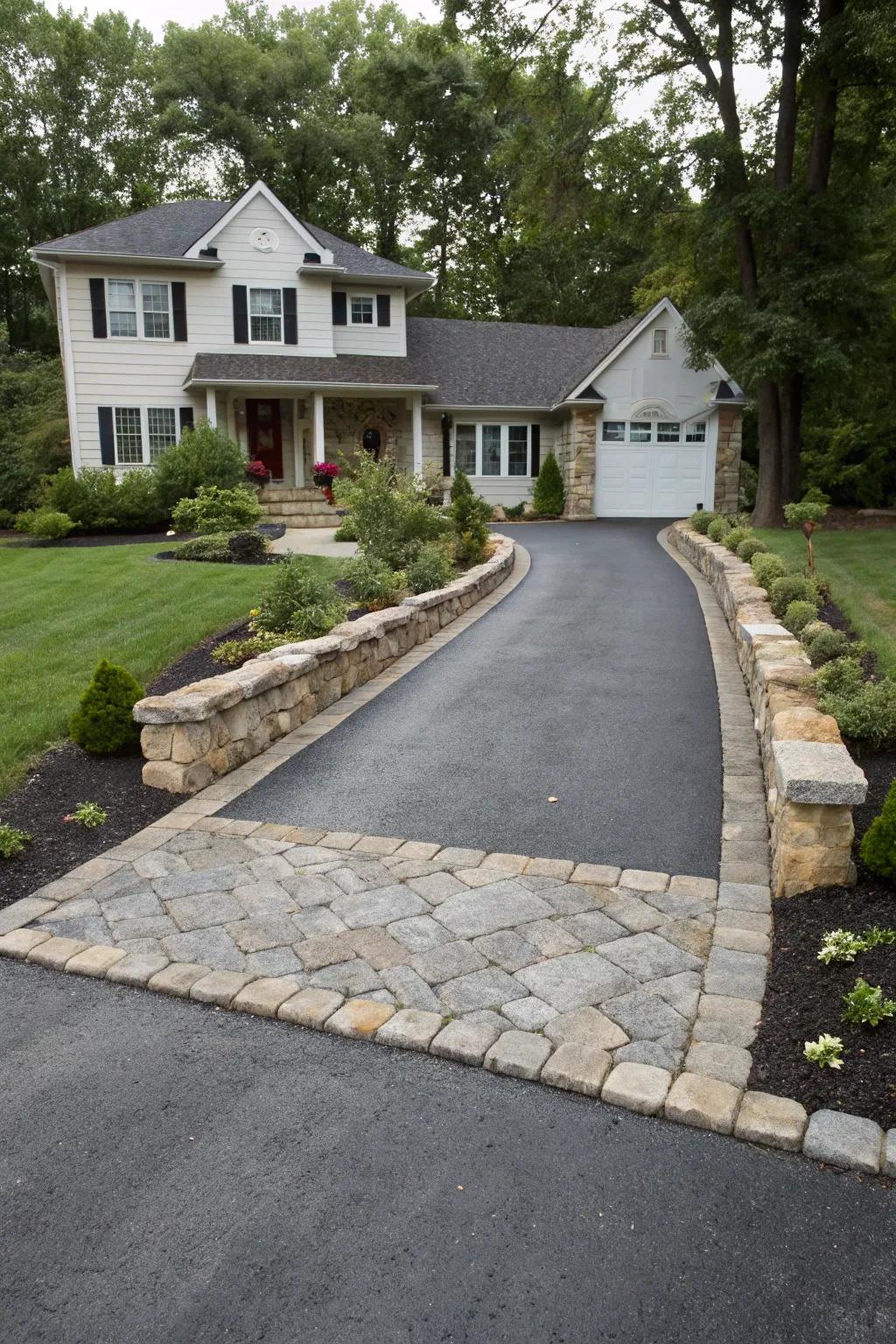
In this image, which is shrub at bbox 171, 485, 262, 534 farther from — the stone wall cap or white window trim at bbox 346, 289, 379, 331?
the stone wall cap

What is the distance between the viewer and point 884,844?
418 cm

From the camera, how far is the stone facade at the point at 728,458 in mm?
25516

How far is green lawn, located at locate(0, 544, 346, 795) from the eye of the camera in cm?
702

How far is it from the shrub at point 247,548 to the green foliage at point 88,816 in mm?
8412

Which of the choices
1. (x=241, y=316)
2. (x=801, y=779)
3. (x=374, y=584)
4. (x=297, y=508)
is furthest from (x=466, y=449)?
(x=801, y=779)

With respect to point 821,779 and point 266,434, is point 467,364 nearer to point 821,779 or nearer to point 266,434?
point 266,434

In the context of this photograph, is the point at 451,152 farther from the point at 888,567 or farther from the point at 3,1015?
the point at 3,1015

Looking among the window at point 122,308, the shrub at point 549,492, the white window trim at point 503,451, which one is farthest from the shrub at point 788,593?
the window at point 122,308

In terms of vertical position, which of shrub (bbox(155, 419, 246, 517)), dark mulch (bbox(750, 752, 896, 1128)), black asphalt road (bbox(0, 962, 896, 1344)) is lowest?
→ black asphalt road (bbox(0, 962, 896, 1344))

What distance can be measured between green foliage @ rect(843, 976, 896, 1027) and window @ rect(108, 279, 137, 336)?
23.6m

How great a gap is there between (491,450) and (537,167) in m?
7.35

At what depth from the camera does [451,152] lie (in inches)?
1465

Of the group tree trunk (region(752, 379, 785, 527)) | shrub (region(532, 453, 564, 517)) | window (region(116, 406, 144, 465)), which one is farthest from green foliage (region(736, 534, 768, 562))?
window (region(116, 406, 144, 465))

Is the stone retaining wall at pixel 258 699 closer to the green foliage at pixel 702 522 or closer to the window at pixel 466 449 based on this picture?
the green foliage at pixel 702 522
